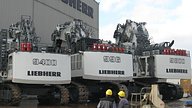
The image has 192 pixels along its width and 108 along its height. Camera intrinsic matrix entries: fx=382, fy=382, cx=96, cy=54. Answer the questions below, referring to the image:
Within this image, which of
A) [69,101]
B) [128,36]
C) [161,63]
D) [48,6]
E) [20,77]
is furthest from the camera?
[48,6]

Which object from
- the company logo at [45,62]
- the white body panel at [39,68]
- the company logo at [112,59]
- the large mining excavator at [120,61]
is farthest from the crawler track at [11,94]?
the company logo at [112,59]

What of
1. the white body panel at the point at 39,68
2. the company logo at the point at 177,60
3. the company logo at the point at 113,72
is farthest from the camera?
the company logo at the point at 177,60

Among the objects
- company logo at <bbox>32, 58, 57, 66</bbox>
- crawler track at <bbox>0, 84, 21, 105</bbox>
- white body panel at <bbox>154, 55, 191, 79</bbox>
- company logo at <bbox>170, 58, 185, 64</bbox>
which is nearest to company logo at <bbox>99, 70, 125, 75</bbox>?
company logo at <bbox>32, 58, 57, 66</bbox>

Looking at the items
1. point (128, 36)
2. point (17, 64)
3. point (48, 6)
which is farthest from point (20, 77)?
point (48, 6)

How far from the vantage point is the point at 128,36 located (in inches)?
1133

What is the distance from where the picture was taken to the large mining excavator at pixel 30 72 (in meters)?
19.6

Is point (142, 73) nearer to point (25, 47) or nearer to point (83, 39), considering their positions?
point (83, 39)

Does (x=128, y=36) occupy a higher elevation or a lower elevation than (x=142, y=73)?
higher

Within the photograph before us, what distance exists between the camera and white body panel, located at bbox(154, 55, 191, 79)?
25.4 metres

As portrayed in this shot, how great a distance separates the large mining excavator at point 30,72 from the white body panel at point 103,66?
132cm

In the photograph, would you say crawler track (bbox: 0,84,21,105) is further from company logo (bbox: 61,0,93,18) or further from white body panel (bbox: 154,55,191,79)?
company logo (bbox: 61,0,93,18)

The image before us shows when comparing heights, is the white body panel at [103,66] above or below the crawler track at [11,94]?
above

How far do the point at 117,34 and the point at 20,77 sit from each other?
11.9 m

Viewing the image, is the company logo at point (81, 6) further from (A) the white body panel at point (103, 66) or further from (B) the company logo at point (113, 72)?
(B) the company logo at point (113, 72)
